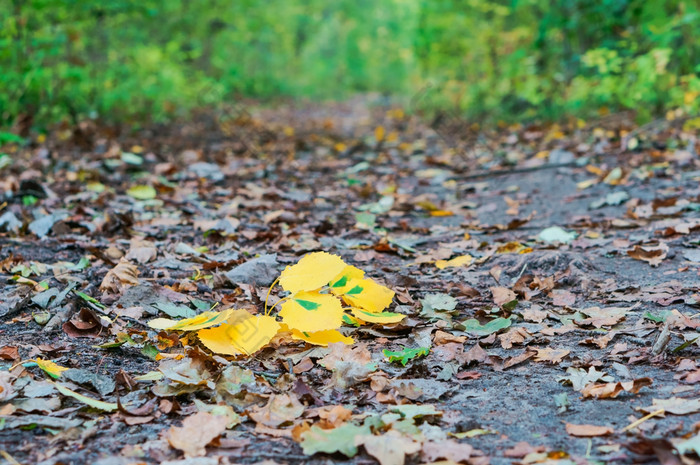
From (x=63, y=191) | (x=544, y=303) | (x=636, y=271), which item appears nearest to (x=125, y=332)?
(x=544, y=303)

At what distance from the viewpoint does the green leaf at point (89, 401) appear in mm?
1744

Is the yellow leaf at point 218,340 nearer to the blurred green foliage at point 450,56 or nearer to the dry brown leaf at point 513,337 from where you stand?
the dry brown leaf at point 513,337

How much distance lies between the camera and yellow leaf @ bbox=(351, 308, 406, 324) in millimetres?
2289

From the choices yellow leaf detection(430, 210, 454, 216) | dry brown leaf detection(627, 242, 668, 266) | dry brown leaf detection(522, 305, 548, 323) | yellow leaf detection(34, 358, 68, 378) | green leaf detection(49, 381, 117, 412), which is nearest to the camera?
green leaf detection(49, 381, 117, 412)

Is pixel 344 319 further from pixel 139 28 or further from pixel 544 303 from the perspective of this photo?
pixel 139 28

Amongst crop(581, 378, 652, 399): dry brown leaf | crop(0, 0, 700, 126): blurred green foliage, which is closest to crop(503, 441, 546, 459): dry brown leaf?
crop(581, 378, 652, 399): dry brown leaf

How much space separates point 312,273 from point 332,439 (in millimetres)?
753

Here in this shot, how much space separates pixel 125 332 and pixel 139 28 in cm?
845

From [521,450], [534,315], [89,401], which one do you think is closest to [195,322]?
[89,401]

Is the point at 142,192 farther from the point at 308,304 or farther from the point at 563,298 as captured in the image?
the point at 563,298

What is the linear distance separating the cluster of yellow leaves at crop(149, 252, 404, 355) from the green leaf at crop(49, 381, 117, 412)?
375 millimetres

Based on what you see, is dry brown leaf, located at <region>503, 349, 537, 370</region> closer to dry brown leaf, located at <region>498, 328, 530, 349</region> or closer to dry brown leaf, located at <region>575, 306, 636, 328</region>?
dry brown leaf, located at <region>498, 328, 530, 349</region>

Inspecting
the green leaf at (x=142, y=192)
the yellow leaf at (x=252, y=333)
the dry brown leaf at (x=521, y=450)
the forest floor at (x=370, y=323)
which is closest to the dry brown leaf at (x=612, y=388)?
the forest floor at (x=370, y=323)

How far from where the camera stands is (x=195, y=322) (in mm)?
2154
